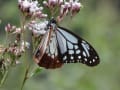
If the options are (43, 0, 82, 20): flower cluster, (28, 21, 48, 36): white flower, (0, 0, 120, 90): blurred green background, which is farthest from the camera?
(0, 0, 120, 90): blurred green background

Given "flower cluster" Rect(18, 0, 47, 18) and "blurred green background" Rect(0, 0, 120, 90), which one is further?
"blurred green background" Rect(0, 0, 120, 90)

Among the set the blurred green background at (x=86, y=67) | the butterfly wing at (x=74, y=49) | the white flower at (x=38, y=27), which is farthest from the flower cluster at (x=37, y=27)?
the blurred green background at (x=86, y=67)

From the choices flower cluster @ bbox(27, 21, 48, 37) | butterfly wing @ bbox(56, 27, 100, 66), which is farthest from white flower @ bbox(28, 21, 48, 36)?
butterfly wing @ bbox(56, 27, 100, 66)

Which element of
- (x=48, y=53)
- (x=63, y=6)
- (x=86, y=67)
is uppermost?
(x=63, y=6)

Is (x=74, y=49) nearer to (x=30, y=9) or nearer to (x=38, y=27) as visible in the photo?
(x=38, y=27)

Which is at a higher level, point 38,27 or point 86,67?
point 38,27

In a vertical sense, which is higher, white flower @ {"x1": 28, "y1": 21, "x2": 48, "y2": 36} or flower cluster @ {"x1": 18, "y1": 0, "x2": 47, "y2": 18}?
flower cluster @ {"x1": 18, "y1": 0, "x2": 47, "y2": 18}

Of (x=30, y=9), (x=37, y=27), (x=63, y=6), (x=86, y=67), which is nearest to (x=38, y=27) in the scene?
(x=37, y=27)

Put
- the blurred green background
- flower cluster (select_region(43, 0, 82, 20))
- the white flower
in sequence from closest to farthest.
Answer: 1. the white flower
2. flower cluster (select_region(43, 0, 82, 20))
3. the blurred green background

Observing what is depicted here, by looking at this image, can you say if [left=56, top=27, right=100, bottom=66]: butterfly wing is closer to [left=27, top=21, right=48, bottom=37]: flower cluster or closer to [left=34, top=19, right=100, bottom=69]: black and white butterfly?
[left=34, top=19, right=100, bottom=69]: black and white butterfly
